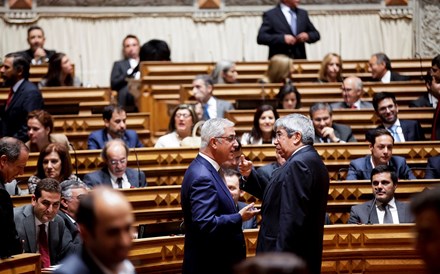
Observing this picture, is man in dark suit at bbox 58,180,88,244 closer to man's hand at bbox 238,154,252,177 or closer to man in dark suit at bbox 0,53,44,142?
man's hand at bbox 238,154,252,177

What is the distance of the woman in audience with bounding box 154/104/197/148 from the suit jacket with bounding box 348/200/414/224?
1.83 meters

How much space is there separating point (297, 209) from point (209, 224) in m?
0.43

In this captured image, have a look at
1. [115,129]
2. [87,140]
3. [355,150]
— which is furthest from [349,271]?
[87,140]

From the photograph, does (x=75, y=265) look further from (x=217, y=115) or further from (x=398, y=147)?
(x=217, y=115)

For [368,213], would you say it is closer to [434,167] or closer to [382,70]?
[434,167]

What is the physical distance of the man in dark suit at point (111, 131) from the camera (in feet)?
24.6

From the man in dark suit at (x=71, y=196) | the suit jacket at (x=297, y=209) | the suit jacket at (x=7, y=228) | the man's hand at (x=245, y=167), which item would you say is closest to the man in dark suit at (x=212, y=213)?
the suit jacket at (x=297, y=209)

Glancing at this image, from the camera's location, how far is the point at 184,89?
877 cm

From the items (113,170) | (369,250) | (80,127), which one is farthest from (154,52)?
(369,250)

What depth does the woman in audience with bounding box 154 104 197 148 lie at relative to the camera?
7.53m

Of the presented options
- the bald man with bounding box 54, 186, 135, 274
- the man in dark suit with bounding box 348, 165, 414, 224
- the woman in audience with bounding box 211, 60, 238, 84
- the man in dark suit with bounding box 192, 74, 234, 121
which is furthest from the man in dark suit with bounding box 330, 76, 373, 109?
the bald man with bounding box 54, 186, 135, 274

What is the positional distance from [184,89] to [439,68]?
7.46 ft

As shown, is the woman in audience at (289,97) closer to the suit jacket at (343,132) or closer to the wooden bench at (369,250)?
the suit jacket at (343,132)

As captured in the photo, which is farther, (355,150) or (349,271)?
(355,150)
